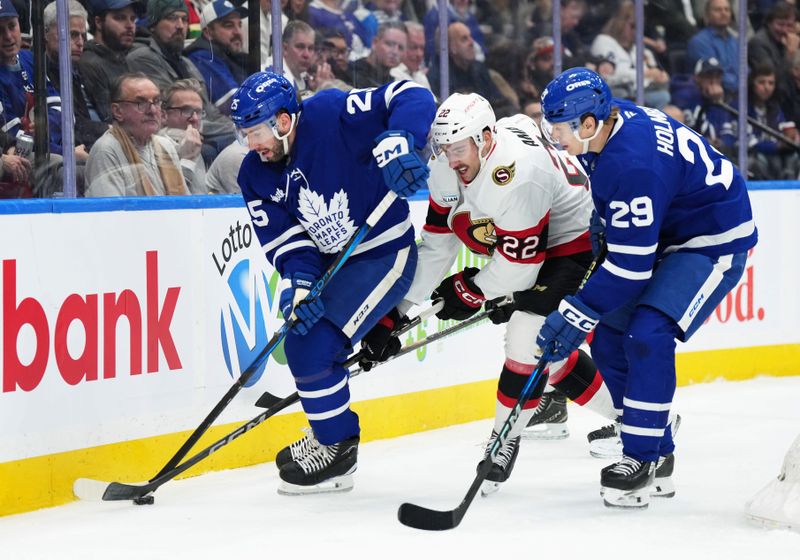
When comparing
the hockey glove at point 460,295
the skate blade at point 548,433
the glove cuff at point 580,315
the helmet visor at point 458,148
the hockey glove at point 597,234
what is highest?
the helmet visor at point 458,148

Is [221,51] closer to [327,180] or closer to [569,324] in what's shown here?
[327,180]

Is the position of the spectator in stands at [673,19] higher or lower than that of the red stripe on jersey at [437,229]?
higher

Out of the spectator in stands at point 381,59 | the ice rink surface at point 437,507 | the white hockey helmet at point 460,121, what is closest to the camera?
the ice rink surface at point 437,507

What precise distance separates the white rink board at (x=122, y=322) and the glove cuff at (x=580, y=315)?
1.23m

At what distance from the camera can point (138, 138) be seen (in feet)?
12.8

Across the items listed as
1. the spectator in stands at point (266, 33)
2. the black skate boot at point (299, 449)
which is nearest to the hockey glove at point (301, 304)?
the black skate boot at point (299, 449)

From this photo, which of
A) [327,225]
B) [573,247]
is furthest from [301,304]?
[573,247]

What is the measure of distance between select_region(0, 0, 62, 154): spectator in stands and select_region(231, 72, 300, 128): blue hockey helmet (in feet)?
2.61

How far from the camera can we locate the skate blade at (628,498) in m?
3.04

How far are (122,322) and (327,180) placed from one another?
71 cm

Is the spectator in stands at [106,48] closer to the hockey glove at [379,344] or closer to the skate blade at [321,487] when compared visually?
the hockey glove at [379,344]

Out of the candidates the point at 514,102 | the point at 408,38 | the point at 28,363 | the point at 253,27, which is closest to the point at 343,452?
the point at 28,363

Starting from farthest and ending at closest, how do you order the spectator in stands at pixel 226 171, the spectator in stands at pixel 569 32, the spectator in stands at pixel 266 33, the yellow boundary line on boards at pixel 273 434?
the spectator in stands at pixel 569 32 < the spectator in stands at pixel 266 33 < the spectator in stands at pixel 226 171 < the yellow boundary line on boards at pixel 273 434

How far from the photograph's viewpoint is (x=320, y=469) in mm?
3322
